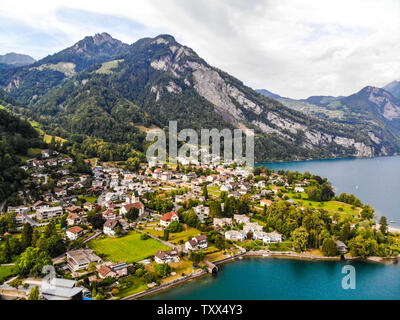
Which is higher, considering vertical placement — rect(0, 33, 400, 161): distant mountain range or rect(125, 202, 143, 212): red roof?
rect(0, 33, 400, 161): distant mountain range

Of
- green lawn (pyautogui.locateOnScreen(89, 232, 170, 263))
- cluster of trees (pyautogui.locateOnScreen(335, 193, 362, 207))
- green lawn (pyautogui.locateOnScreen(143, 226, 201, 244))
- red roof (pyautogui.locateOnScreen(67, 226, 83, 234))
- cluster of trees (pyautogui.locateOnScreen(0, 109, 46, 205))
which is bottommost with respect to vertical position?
green lawn (pyautogui.locateOnScreen(89, 232, 170, 263))

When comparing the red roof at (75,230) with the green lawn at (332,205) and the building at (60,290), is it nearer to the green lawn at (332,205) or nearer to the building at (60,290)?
the building at (60,290)

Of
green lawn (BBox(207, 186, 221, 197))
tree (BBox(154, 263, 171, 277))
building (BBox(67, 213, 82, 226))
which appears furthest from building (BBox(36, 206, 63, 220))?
green lawn (BBox(207, 186, 221, 197))

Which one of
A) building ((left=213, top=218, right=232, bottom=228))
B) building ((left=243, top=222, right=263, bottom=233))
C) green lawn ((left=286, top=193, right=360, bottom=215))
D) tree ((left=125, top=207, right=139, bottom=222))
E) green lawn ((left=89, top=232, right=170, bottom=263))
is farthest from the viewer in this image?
green lawn ((left=286, top=193, right=360, bottom=215))

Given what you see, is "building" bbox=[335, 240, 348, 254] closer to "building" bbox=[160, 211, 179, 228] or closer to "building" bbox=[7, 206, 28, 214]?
"building" bbox=[160, 211, 179, 228]

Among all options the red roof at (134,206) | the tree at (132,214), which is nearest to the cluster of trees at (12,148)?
the red roof at (134,206)

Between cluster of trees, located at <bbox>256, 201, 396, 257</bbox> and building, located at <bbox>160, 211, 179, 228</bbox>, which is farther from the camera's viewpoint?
building, located at <bbox>160, 211, 179, 228</bbox>

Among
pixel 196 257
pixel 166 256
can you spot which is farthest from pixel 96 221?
pixel 196 257
